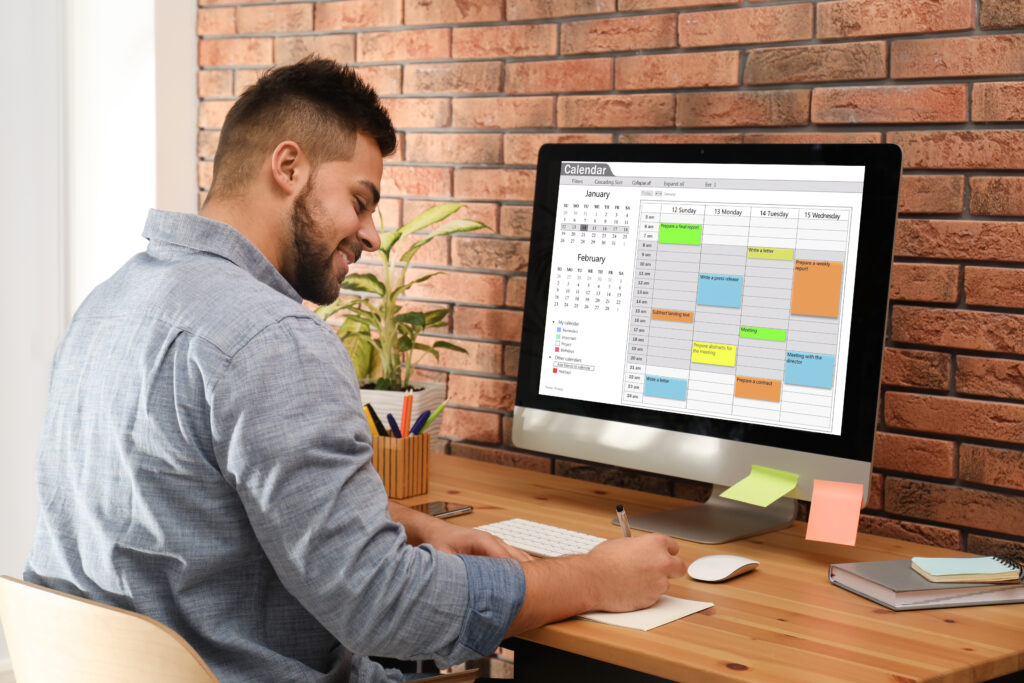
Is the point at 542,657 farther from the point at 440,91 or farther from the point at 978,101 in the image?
the point at 440,91

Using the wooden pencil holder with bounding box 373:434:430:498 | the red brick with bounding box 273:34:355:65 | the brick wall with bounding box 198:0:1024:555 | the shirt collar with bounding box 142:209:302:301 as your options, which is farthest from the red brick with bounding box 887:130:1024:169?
the red brick with bounding box 273:34:355:65

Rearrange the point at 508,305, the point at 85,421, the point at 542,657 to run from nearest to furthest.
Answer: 1. the point at 85,421
2. the point at 542,657
3. the point at 508,305

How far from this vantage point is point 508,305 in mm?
2082

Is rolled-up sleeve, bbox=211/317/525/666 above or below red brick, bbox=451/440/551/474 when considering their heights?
above

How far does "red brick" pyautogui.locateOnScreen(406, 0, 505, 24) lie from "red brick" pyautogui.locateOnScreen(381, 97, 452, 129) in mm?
170

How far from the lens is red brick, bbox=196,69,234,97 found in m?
2.50

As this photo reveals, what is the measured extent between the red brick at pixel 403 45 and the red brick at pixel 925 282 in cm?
106

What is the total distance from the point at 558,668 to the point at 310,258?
0.62 m

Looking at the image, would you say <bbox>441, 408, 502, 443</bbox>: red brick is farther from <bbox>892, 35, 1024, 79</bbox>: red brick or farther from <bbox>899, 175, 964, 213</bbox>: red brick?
<bbox>892, 35, 1024, 79</bbox>: red brick

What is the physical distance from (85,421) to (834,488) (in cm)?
98

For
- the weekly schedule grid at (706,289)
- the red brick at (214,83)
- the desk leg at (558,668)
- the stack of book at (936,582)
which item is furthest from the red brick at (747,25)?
the red brick at (214,83)

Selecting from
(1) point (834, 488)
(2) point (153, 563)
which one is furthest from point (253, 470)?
(1) point (834, 488)

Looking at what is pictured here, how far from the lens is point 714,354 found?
1.50 m

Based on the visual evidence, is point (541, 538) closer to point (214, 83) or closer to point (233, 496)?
point (233, 496)
